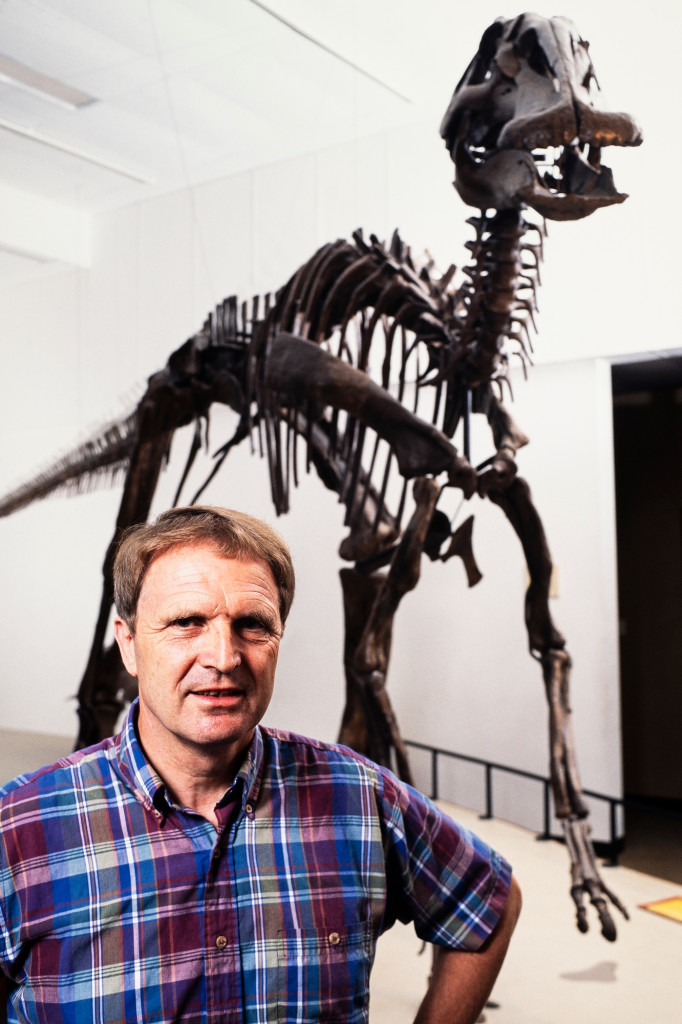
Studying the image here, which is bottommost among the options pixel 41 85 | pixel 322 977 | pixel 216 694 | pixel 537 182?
pixel 322 977

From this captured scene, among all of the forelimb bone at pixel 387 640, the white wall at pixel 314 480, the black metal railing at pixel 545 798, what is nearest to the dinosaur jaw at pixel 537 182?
the white wall at pixel 314 480

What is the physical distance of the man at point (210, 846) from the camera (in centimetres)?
128

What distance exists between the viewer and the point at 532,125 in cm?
228

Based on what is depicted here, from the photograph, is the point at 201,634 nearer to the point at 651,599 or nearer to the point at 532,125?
the point at 532,125

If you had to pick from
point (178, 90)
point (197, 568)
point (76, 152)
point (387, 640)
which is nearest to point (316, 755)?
point (197, 568)

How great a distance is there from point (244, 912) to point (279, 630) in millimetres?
362

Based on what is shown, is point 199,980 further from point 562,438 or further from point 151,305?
point 151,305

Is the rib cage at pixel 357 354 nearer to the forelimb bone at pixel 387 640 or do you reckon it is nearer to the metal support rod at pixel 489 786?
the forelimb bone at pixel 387 640

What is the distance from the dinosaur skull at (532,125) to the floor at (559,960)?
176 centimetres

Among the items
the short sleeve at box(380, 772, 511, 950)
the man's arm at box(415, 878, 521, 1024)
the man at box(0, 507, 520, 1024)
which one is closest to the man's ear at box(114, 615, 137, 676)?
the man at box(0, 507, 520, 1024)

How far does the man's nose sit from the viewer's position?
1.32 meters

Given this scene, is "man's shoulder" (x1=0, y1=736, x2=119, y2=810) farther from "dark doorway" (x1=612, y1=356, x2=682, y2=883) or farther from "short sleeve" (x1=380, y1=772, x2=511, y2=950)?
"dark doorway" (x1=612, y1=356, x2=682, y2=883)

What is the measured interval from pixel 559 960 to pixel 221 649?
1839 millimetres

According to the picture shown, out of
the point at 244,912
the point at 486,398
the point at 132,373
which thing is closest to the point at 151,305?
the point at 132,373
